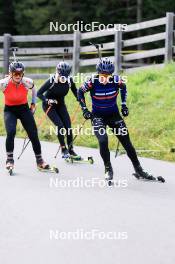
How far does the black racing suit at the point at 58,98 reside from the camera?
12008mm

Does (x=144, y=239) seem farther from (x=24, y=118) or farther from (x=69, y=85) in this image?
(x=69, y=85)

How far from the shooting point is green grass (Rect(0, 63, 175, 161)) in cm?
1374

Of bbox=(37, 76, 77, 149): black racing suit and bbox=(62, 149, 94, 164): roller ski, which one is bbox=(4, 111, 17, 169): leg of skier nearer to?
bbox=(37, 76, 77, 149): black racing suit

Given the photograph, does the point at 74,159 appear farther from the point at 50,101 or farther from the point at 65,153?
the point at 50,101

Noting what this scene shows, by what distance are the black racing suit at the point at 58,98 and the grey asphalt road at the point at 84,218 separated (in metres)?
0.92

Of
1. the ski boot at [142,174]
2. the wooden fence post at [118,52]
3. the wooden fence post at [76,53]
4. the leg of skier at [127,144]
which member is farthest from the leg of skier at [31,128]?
the wooden fence post at [76,53]

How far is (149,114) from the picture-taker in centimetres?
1507

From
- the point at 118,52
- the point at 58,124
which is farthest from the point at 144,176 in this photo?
the point at 118,52

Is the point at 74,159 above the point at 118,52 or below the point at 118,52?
below

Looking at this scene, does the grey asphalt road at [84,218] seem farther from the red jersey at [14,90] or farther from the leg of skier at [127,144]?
the red jersey at [14,90]

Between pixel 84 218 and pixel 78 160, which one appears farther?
pixel 78 160

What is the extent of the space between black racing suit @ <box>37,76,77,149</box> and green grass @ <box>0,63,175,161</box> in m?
1.85

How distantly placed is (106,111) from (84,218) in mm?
3009

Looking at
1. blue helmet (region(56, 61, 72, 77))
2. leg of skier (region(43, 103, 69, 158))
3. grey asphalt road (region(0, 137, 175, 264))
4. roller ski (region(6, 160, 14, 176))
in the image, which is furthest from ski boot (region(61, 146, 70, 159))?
roller ski (region(6, 160, 14, 176))
